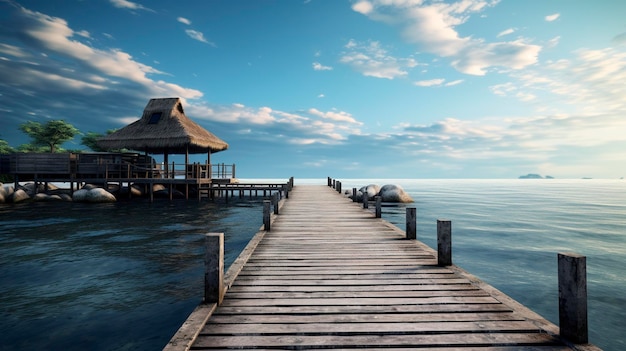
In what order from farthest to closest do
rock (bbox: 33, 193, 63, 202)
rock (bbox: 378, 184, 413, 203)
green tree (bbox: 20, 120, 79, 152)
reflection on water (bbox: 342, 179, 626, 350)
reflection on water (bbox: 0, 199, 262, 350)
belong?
green tree (bbox: 20, 120, 79, 152)
rock (bbox: 378, 184, 413, 203)
rock (bbox: 33, 193, 63, 202)
reflection on water (bbox: 342, 179, 626, 350)
reflection on water (bbox: 0, 199, 262, 350)

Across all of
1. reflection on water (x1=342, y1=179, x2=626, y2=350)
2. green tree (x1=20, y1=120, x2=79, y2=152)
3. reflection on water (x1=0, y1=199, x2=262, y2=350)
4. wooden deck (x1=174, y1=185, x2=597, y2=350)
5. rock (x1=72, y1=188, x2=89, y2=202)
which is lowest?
reflection on water (x1=342, y1=179, x2=626, y2=350)

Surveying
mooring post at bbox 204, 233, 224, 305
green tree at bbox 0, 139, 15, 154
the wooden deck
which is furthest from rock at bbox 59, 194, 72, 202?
green tree at bbox 0, 139, 15, 154

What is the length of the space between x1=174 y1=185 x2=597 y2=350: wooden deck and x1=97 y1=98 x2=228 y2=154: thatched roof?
21208mm

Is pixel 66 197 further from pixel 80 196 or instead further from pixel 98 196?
pixel 98 196

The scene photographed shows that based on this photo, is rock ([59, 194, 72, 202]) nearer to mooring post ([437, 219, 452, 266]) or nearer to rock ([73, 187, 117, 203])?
rock ([73, 187, 117, 203])

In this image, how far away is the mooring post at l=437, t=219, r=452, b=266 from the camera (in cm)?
544

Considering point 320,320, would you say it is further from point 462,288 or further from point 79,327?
point 79,327

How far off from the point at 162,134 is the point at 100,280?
65.4 feet

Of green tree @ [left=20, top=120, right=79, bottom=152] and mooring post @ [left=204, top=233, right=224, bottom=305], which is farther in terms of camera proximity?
green tree @ [left=20, top=120, right=79, bottom=152]

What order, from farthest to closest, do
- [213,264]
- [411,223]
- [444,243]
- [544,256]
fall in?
[544,256] < [411,223] < [444,243] < [213,264]

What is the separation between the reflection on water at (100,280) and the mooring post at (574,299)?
5.15 m

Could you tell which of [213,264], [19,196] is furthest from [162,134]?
[213,264]

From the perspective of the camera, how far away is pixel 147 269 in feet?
27.7

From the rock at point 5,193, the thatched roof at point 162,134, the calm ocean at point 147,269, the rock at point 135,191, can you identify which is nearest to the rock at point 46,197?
the rock at point 5,193
